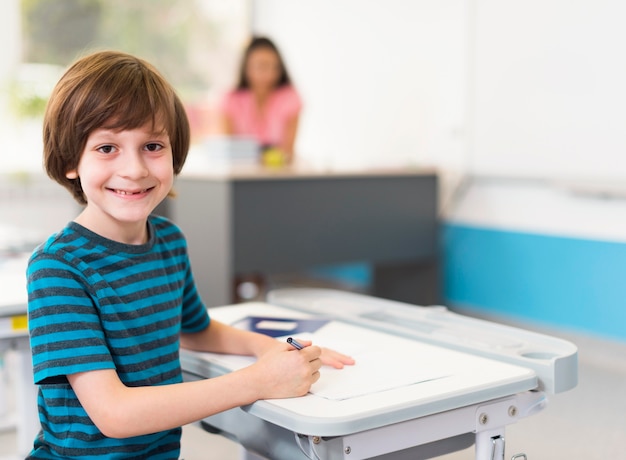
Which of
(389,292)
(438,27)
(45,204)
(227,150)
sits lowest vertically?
(389,292)

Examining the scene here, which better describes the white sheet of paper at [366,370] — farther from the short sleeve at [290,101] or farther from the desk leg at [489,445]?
the short sleeve at [290,101]

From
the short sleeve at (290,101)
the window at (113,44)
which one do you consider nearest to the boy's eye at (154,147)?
the short sleeve at (290,101)

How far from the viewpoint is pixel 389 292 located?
4.91 meters

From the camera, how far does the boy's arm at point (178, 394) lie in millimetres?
1183

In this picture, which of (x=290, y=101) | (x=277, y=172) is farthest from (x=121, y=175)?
(x=290, y=101)

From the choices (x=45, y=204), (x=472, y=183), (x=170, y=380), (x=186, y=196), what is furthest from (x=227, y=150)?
(x=170, y=380)

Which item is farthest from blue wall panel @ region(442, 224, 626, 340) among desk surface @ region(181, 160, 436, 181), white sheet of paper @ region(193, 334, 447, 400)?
white sheet of paper @ region(193, 334, 447, 400)

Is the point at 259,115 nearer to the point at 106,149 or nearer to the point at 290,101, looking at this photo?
the point at 290,101

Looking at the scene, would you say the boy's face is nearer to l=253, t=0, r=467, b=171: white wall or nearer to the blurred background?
the blurred background

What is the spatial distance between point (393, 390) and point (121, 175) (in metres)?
0.50

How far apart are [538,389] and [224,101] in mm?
3810

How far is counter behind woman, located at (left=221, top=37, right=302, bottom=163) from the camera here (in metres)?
4.77

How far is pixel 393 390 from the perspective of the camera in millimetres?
1203

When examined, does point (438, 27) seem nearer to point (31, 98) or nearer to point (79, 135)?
point (31, 98)
